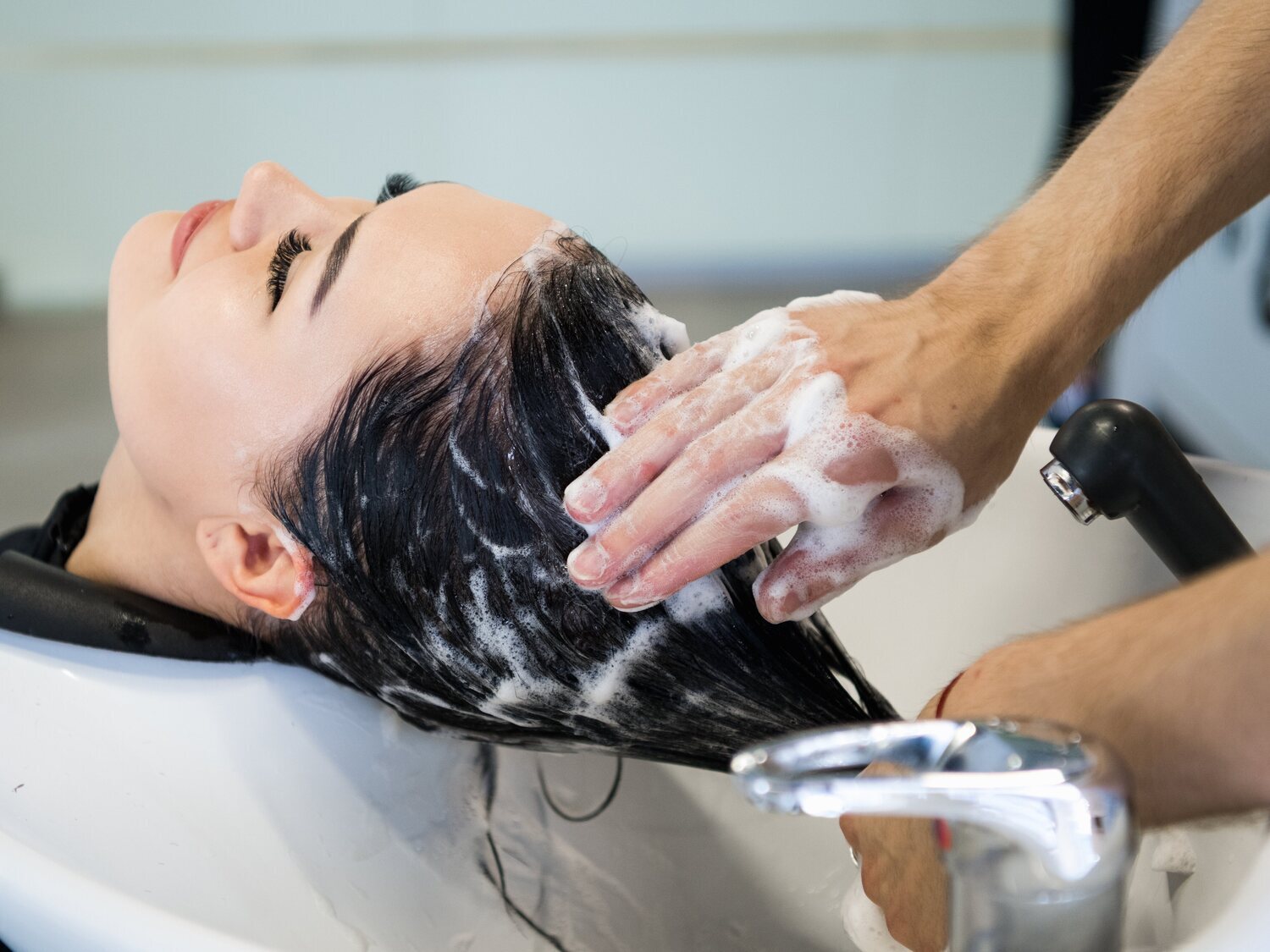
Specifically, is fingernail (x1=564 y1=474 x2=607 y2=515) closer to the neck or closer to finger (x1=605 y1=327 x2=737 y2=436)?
finger (x1=605 y1=327 x2=737 y2=436)

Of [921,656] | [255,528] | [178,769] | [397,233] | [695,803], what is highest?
[397,233]

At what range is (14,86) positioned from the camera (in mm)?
3367

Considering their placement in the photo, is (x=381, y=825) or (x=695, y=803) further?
(x=695, y=803)

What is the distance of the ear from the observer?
968 millimetres

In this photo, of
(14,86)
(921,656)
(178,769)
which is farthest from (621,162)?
(178,769)

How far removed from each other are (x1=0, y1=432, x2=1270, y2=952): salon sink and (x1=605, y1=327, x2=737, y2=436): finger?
419mm

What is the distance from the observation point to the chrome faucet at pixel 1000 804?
470mm

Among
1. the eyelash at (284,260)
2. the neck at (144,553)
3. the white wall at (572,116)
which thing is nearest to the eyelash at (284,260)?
the eyelash at (284,260)

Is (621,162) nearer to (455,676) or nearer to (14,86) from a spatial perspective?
(14,86)

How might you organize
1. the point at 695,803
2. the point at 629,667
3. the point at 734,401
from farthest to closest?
1. the point at 695,803
2. the point at 629,667
3. the point at 734,401

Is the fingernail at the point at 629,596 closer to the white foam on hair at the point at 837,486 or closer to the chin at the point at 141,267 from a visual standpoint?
the white foam on hair at the point at 837,486

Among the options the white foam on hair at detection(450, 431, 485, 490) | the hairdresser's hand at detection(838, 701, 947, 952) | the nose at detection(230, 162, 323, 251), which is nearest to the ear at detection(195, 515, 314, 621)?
the white foam on hair at detection(450, 431, 485, 490)

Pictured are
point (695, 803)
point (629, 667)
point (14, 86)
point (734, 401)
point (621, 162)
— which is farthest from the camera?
point (621, 162)

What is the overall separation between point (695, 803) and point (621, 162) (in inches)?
113
